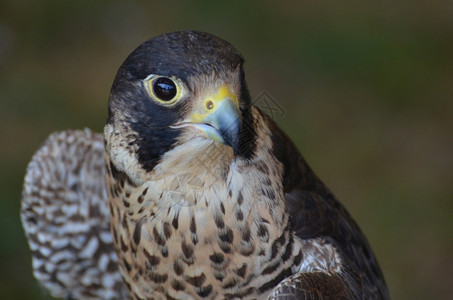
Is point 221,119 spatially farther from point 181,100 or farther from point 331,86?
point 331,86

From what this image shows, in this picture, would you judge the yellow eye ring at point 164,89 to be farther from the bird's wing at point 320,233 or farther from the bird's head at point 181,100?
the bird's wing at point 320,233

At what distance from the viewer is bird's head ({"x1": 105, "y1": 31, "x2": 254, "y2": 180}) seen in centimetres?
244

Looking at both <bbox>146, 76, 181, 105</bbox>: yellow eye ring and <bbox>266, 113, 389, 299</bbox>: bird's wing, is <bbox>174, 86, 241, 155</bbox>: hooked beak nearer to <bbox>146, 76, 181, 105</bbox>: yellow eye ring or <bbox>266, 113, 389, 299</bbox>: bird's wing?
<bbox>146, 76, 181, 105</bbox>: yellow eye ring

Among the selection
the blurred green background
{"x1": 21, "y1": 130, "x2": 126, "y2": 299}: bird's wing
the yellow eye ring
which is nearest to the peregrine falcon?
the yellow eye ring

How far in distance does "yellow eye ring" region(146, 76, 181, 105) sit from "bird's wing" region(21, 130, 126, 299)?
140 cm

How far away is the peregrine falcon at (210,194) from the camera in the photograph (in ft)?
8.09

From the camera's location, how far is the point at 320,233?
2.92 meters

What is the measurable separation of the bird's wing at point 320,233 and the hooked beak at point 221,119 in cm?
Answer: 49

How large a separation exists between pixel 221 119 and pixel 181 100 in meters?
0.17

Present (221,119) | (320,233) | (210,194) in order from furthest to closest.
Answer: (320,233) → (210,194) → (221,119)

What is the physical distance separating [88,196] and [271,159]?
1.40m

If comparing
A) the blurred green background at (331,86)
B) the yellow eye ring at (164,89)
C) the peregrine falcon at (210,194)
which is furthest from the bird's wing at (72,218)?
the blurred green background at (331,86)

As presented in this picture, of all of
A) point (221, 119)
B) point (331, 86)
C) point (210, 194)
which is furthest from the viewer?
point (331, 86)

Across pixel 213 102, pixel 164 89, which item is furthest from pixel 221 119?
pixel 164 89
